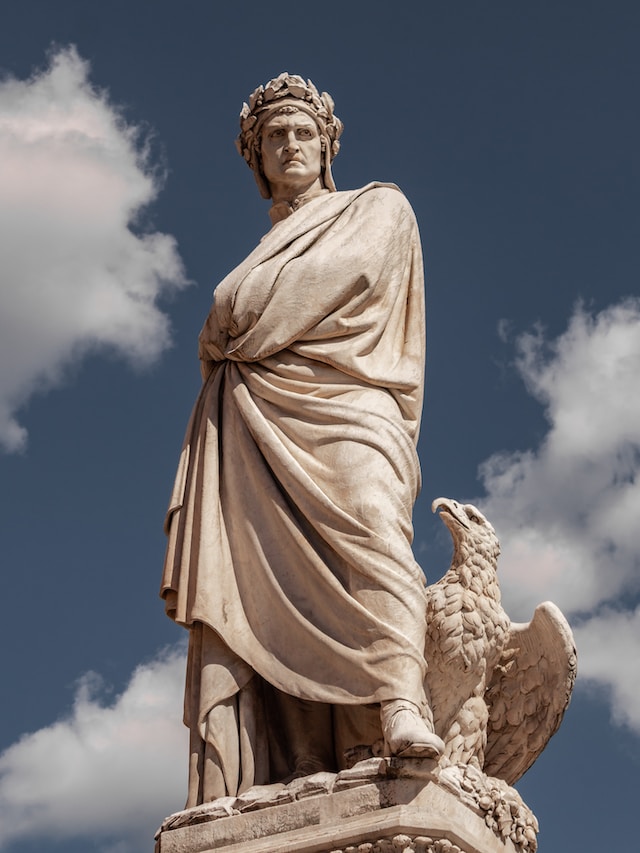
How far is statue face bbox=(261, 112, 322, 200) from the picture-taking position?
10703 millimetres

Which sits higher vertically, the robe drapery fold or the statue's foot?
the robe drapery fold

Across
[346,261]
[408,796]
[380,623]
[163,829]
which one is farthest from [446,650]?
[346,261]

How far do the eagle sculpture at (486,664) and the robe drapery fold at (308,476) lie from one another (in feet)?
1.35

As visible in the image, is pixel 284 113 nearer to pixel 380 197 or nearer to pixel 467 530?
pixel 380 197

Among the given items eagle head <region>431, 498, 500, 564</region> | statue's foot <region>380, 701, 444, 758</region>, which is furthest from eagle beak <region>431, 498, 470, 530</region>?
statue's foot <region>380, 701, 444, 758</region>

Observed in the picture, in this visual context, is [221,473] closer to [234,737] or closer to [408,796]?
[234,737]

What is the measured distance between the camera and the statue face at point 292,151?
35.1 feet

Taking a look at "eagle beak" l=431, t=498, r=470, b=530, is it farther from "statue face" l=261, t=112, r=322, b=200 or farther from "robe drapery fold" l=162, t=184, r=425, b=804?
"statue face" l=261, t=112, r=322, b=200

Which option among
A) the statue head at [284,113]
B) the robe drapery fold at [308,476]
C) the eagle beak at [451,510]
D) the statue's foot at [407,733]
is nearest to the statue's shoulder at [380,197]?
the robe drapery fold at [308,476]

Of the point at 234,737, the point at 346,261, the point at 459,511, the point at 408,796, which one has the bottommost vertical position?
the point at 408,796

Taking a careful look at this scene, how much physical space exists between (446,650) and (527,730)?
106 cm

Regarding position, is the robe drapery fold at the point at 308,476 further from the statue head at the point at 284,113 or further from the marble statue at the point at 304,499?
→ the statue head at the point at 284,113

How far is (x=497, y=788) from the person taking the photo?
898cm

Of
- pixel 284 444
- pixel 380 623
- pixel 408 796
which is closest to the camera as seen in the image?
pixel 408 796
